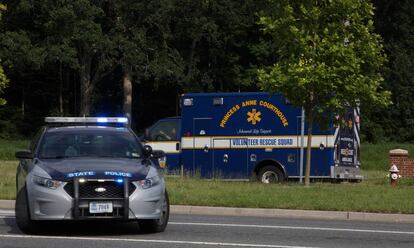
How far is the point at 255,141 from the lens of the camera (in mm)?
22828

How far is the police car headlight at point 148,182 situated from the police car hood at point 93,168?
59 millimetres

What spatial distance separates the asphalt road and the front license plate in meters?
0.39

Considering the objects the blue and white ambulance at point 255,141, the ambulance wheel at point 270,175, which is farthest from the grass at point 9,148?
the ambulance wheel at point 270,175

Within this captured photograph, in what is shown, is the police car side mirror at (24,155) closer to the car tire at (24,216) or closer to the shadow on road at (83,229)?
the car tire at (24,216)

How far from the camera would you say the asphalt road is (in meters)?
10.2

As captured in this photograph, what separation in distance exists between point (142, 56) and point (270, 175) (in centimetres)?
2365

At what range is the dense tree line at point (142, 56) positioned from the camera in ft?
145

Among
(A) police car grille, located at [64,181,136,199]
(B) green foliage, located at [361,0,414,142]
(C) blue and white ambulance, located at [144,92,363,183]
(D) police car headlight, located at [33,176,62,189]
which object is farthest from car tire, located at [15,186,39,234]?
(B) green foliage, located at [361,0,414,142]

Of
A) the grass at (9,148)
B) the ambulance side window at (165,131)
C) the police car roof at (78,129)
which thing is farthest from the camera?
the grass at (9,148)

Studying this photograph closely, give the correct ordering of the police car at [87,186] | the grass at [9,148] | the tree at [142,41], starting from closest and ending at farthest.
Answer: the police car at [87,186] → the grass at [9,148] → the tree at [142,41]

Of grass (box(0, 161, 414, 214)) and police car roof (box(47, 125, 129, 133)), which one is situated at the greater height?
police car roof (box(47, 125, 129, 133))

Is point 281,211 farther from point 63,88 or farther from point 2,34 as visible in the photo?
point 63,88

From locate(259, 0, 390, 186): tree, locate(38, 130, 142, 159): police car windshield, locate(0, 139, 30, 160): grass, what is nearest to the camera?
locate(38, 130, 142, 159): police car windshield

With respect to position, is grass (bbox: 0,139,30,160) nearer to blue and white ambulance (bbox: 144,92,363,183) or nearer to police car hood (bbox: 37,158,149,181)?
blue and white ambulance (bbox: 144,92,363,183)
